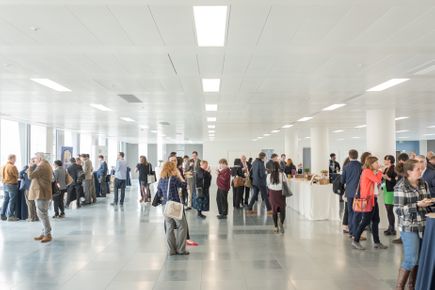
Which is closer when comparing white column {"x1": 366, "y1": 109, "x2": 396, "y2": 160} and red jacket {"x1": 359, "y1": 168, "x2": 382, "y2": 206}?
red jacket {"x1": 359, "y1": 168, "x2": 382, "y2": 206}

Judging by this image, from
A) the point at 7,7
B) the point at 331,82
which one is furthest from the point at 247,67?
the point at 7,7

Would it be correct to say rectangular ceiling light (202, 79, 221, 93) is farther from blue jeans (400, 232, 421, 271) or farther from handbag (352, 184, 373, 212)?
blue jeans (400, 232, 421, 271)

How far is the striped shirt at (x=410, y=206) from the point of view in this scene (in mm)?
4246

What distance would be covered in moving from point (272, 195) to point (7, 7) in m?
6.03

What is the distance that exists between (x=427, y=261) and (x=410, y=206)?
57cm

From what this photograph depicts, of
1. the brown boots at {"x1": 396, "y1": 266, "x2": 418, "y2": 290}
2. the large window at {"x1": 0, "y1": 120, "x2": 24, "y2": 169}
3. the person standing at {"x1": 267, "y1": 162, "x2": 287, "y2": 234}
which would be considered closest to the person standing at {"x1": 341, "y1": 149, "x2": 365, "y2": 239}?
the person standing at {"x1": 267, "y1": 162, "x2": 287, "y2": 234}

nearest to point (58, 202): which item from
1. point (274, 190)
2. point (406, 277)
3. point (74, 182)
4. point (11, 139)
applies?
point (74, 182)

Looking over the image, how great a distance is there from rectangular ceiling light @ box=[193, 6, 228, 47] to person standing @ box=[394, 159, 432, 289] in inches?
99.8

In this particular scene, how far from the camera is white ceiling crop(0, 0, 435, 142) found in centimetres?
406

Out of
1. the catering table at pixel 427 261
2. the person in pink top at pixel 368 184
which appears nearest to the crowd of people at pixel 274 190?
the person in pink top at pixel 368 184

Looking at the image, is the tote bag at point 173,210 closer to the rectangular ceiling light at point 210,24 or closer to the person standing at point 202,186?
the rectangular ceiling light at point 210,24

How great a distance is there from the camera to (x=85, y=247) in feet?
23.6

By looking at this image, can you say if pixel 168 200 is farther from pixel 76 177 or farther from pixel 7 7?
pixel 76 177

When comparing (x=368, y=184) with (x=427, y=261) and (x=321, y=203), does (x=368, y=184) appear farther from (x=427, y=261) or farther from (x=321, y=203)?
(x=321, y=203)
